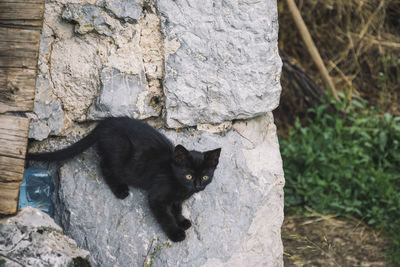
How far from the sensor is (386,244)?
13.9 ft

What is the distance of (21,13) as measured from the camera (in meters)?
2.66

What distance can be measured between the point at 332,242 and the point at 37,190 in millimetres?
2484

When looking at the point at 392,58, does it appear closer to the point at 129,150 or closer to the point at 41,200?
the point at 129,150

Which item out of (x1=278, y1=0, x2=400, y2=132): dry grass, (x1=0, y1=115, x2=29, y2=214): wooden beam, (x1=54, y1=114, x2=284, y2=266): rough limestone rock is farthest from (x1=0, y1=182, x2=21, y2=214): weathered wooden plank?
(x1=278, y1=0, x2=400, y2=132): dry grass

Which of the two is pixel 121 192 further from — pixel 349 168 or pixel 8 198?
pixel 349 168

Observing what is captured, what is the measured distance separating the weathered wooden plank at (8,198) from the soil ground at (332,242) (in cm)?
211

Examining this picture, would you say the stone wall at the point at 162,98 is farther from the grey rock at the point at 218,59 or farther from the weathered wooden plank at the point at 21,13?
the weathered wooden plank at the point at 21,13

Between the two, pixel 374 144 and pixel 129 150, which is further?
pixel 374 144

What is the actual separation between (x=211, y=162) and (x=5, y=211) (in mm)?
1190

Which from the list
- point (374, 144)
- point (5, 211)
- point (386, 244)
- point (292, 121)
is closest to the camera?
point (5, 211)

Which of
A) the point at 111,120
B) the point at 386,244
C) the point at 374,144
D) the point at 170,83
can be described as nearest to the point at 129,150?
the point at 111,120

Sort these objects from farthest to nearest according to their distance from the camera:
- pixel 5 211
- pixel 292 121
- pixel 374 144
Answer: pixel 292 121 < pixel 374 144 < pixel 5 211

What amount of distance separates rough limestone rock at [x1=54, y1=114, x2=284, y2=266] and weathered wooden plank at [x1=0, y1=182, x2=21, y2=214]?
0.53 m

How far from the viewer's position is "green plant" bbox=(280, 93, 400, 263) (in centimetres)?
448
